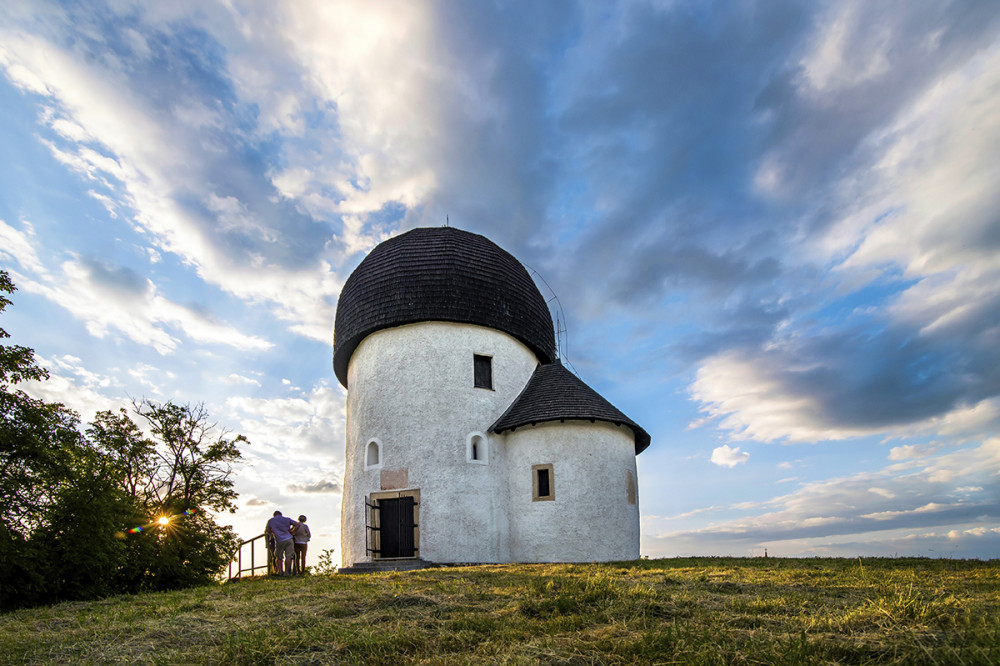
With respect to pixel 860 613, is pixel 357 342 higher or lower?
higher

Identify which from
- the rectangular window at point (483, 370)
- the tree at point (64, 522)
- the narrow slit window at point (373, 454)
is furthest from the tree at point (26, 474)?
the rectangular window at point (483, 370)

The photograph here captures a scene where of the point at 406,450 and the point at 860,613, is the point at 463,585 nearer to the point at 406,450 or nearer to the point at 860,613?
the point at 860,613

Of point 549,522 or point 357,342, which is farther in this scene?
point 357,342

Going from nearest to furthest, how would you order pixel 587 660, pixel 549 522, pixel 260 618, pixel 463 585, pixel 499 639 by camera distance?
pixel 587 660 < pixel 499 639 < pixel 260 618 < pixel 463 585 < pixel 549 522

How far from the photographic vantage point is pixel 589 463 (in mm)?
17453

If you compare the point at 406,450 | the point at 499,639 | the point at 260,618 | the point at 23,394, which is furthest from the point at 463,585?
the point at 406,450

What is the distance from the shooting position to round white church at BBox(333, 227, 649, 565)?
17344mm

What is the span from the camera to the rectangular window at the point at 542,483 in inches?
686

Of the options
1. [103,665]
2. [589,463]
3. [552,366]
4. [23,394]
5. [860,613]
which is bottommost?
[103,665]

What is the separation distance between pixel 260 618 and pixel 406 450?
1159cm

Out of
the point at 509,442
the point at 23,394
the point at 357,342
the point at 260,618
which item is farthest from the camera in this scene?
the point at 357,342

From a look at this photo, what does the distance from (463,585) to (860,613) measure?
4.56 metres

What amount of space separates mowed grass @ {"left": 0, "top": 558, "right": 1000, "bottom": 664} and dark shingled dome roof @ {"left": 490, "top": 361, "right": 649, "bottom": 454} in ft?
30.5

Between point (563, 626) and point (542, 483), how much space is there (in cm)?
1274
